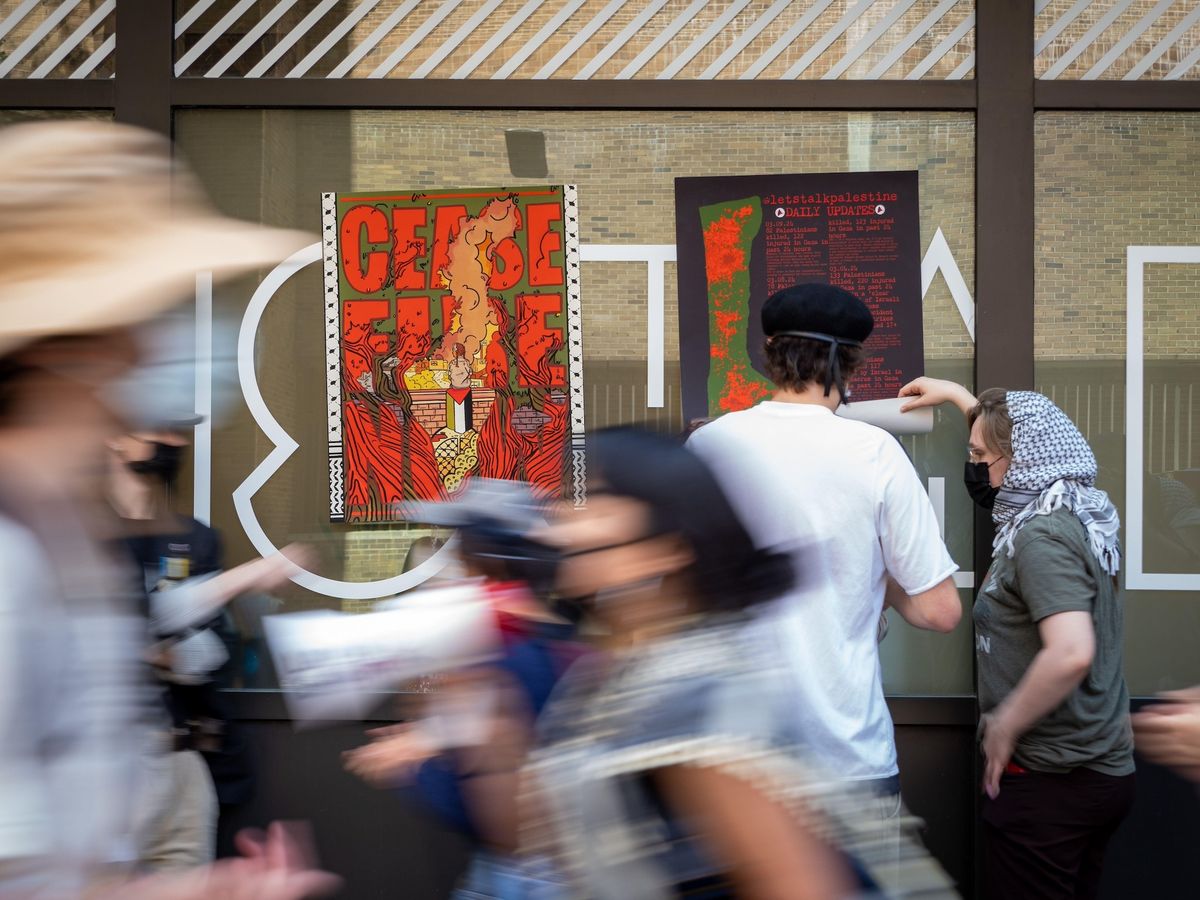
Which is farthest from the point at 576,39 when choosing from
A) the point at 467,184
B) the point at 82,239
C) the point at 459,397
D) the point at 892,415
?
the point at 82,239

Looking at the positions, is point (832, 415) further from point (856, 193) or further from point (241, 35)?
point (241, 35)

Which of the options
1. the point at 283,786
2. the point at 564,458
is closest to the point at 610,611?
the point at 564,458

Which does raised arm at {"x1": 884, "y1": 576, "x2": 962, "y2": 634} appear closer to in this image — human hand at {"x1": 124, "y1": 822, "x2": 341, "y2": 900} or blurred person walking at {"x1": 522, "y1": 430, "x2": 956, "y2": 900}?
blurred person walking at {"x1": 522, "y1": 430, "x2": 956, "y2": 900}

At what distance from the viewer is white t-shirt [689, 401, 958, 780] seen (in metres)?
2.47

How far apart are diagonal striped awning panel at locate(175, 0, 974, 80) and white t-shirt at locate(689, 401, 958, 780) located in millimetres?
1960

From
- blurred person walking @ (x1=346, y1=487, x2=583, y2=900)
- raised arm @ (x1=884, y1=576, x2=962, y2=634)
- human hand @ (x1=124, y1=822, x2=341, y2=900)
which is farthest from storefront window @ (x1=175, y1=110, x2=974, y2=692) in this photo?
human hand @ (x1=124, y1=822, x2=341, y2=900)

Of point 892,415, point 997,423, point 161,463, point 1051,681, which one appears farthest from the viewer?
point 892,415

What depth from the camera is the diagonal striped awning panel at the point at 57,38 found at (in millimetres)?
4133

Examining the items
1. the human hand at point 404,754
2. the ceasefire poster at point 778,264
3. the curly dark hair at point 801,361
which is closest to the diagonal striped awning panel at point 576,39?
the ceasefire poster at point 778,264

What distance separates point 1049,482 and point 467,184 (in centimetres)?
213

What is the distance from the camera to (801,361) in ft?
8.81

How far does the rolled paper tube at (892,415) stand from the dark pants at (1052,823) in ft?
4.20

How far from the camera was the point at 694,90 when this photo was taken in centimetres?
407

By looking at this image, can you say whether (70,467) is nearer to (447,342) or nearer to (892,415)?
(447,342)
